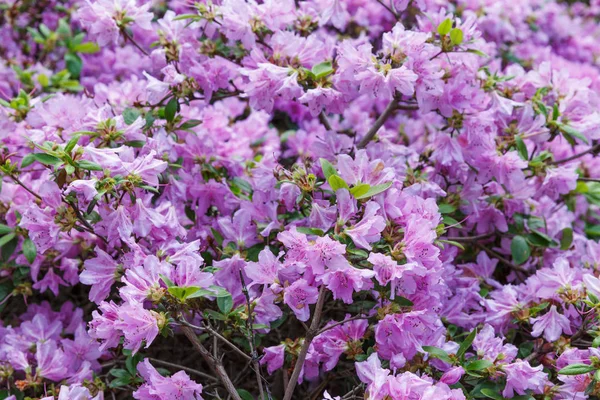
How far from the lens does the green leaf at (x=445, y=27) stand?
6.17 ft

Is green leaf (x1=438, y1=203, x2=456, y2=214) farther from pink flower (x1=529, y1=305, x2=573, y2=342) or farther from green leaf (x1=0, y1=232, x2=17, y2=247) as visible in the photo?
green leaf (x1=0, y1=232, x2=17, y2=247)

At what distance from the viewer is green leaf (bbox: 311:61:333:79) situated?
177 centimetres

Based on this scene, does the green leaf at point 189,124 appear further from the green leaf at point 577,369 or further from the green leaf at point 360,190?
the green leaf at point 577,369

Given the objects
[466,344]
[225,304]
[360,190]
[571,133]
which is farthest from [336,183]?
[571,133]

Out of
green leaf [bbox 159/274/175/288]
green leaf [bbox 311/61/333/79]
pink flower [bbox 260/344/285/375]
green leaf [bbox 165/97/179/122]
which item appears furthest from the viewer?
green leaf [bbox 165/97/179/122]

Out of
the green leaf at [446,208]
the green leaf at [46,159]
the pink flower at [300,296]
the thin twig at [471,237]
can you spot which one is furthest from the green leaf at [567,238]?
the green leaf at [46,159]

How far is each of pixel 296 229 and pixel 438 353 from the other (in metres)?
0.46

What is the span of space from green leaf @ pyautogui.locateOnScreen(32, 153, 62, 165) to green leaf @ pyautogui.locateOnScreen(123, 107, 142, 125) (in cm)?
35

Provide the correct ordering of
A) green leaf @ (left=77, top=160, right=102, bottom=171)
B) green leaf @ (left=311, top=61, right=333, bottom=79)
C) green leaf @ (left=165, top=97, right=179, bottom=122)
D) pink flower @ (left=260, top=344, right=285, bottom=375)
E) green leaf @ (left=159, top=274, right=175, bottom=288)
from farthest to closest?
green leaf @ (left=165, top=97, right=179, bottom=122) → green leaf @ (left=311, top=61, right=333, bottom=79) → pink flower @ (left=260, top=344, right=285, bottom=375) → green leaf @ (left=77, top=160, right=102, bottom=171) → green leaf @ (left=159, top=274, right=175, bottom=288)

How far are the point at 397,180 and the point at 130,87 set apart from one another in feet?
3.60

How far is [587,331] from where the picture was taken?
1630 mm

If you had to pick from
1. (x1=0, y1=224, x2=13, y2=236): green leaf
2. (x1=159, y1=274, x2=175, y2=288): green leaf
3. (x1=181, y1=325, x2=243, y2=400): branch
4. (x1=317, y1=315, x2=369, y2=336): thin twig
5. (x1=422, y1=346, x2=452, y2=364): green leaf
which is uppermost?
(x1=159, y1=274, x2=175, y2=288): green leaf

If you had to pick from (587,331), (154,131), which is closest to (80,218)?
(154,131)

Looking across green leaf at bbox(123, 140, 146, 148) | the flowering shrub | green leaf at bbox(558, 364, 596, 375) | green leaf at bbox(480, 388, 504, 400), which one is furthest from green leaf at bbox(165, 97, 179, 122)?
green leaf at bbox(558, 364, 596, 375)
